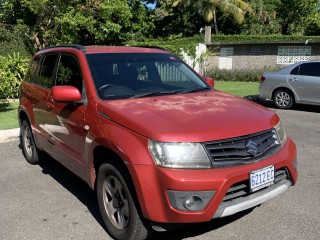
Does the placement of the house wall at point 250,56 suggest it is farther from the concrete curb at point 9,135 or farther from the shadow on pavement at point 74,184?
the shadow on pavement at point 74,184

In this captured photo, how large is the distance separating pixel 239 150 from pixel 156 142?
2.34 feet

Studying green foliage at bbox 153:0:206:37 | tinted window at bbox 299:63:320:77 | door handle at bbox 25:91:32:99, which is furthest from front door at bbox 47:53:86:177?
green foliage at bbox 153:0:206:37

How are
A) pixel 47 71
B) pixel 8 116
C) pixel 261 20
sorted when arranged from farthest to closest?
1. pixel 261 20
2. pixel 8 116
3. pixel 47 71

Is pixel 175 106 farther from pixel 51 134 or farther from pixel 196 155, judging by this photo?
pixel 51 134

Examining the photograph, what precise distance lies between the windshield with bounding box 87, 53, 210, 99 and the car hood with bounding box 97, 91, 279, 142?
0.25m

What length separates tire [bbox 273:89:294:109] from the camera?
10.9 meters

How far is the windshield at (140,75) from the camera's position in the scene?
404 centimetres

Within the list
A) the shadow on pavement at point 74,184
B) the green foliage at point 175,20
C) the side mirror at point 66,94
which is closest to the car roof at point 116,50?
the side mirror at point 66,94

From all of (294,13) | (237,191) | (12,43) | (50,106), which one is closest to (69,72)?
(50,106)

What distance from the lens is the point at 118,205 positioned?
3486 millimetres

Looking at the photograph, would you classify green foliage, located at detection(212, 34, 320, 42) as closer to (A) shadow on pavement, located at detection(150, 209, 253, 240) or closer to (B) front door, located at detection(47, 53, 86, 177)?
(B) front door, located at detection(47, 53, 86, 177)

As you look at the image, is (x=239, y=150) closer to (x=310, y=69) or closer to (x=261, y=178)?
(x=261, y=178)

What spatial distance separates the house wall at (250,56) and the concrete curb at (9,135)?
1852cm

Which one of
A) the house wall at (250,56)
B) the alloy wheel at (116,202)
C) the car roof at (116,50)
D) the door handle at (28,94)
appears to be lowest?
the house wall at (250,56)
